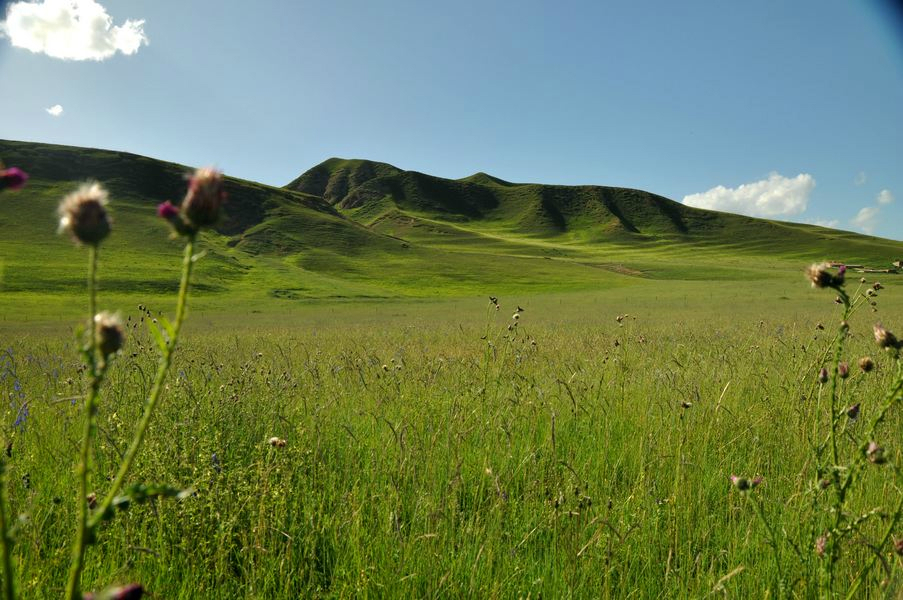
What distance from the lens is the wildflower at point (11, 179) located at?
0.95 meters

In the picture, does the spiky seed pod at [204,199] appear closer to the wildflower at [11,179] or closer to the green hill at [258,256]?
the wildflower at [11,179]

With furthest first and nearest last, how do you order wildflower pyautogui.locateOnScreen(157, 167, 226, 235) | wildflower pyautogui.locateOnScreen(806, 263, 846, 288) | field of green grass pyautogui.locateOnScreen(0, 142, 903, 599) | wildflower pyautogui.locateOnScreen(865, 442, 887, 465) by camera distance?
field of green grass pyautogui.locateOnScreen(0, 142, 903, 599) < wildflower pyautogui.locateOnScreen(806, 263, 846, 288) < wildflower pyautogui.locateOnScreen(865, 442, 887, 465) < wildflower pyautogui.locateOnScreen(157, 167, 226, 235)

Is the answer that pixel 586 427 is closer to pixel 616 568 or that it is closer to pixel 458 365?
pixel 616 568

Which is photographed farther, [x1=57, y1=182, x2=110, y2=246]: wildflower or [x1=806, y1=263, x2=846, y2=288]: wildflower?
[x1=806, y1=263, x2=846, y2=288]: wildflower

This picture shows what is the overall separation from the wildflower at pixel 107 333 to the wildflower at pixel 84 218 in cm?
14

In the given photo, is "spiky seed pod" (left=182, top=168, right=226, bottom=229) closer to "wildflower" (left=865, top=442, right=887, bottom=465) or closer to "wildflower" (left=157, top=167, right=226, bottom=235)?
"wildflower" (left=157, top=167, right=226, bottom=235)

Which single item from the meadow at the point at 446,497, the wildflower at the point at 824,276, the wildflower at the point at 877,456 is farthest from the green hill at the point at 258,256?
the wildflower at the point at 877,456

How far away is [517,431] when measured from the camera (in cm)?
473

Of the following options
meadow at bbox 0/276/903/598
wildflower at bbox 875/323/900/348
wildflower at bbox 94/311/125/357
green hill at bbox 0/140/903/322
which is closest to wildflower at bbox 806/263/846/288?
wildflower at bbox 875/323/900/348

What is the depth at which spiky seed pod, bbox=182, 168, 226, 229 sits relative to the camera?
3.33ft

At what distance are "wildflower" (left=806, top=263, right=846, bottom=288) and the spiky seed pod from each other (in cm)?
178

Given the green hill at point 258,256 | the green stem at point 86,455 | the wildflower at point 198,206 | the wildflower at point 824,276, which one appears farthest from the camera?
the green hill at point 258,256

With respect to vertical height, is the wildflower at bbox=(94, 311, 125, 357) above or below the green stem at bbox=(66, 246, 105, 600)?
above

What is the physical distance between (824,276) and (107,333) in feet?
6.53
